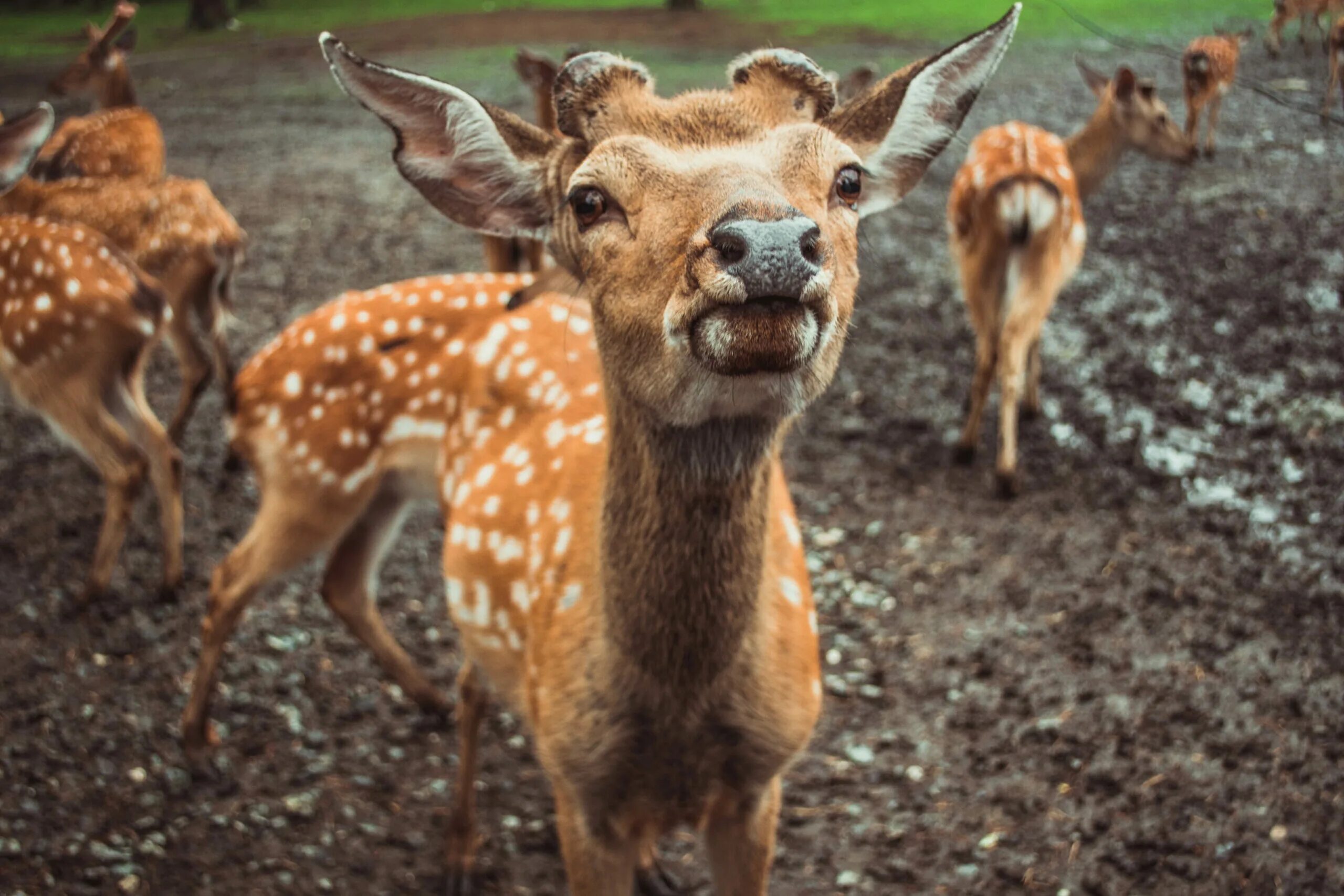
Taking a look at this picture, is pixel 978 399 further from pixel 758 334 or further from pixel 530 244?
pixel 758 334

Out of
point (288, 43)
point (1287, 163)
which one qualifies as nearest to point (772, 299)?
point (1287, 163)

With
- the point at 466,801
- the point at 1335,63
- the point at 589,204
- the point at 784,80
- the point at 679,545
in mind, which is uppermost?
the point at 1335,63

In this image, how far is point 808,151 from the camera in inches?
64.5

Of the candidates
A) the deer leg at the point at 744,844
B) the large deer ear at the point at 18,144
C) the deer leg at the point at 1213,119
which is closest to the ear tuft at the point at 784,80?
the deer leg at the point at 744,844

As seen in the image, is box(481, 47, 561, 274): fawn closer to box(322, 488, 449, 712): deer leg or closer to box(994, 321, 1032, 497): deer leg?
box(322, 488, 449, 712): deer leg

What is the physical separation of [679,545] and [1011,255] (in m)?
3.23

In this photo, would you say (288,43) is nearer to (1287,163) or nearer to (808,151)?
(1287,163)

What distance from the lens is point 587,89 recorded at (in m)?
1.79

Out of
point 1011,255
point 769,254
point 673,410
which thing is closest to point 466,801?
point 673,410

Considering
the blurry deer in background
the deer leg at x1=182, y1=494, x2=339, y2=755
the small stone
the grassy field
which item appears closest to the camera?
the blurry deer in background

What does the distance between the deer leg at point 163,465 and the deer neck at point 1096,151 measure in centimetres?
436

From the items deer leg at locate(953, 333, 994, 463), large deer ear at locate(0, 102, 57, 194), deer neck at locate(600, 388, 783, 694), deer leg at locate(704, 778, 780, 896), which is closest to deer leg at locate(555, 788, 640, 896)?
deer leg at locate(704, 778, 780, 896)

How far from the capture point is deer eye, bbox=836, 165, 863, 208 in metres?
1.69

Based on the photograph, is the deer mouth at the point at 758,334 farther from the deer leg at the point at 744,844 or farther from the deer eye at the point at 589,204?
the deer leg at the point at 744,844
